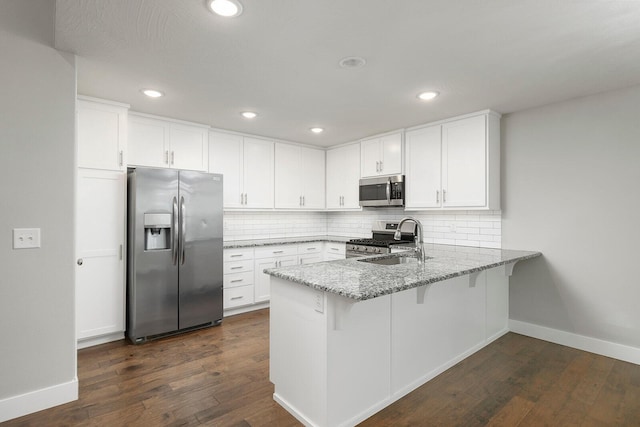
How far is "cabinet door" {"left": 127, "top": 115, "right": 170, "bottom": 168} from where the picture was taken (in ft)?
11.8

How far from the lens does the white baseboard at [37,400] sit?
2.07m

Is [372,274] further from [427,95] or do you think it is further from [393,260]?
[427,95]

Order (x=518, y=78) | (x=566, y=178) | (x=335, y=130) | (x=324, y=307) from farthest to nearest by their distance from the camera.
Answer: (x=335, y=130) < (x=566, y=178) < (x=518, y=78) < (x=324, y=307)

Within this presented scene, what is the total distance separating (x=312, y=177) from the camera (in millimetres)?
5367

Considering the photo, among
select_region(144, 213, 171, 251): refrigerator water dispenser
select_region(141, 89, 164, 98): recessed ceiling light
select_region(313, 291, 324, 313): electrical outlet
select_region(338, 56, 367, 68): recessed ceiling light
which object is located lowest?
select_region(313, 291, 324, 313): electrical outlet

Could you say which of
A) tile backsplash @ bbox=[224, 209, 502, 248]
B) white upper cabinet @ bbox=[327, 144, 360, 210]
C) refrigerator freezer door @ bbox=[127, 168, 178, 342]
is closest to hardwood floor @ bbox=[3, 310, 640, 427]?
refrigerator freezer door @ bbox=[127, 168, 178, 342]

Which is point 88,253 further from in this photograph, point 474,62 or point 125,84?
point 474,62

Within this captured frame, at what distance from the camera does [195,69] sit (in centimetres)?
254

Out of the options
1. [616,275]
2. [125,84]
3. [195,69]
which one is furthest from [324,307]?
[616,275]

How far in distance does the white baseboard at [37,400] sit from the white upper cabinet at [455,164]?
3734 mm

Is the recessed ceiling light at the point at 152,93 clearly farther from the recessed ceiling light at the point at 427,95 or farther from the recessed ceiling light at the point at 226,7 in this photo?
the recessed ceiling light at the point at 427,95

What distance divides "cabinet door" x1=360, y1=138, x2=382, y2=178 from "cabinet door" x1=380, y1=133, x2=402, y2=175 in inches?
3.4

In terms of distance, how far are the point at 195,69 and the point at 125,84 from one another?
2.57 feet

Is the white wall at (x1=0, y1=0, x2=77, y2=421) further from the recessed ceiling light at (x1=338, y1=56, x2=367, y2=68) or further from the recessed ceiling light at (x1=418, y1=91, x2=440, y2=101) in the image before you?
the recessed ceiling light at (x1=418, y1=91, x2=440, y2=101)
